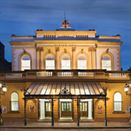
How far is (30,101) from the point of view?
4381 centimetres

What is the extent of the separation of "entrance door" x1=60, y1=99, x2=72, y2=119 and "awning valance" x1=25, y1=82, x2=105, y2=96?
7.09ft

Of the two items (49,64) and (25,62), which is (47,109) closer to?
A: (49,64)

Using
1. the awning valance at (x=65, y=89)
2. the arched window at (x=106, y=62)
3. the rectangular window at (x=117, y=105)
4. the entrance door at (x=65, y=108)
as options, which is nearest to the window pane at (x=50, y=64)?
the awning valance at (x=65, y=89)

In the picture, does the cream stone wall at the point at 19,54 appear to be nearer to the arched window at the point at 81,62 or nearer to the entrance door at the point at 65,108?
the arched window at the point at 81,62

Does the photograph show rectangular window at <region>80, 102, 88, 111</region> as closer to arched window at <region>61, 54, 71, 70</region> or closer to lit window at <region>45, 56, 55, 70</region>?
arched window at <region>61, 54, 71, 70</region>

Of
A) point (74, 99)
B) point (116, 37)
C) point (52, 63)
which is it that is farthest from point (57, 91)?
point (116, 37)

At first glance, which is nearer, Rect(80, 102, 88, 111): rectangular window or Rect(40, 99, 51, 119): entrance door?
Rect(40, 99, 51, 119): entrance door

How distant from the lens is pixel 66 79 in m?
43.6

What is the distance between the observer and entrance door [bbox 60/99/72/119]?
44.1m

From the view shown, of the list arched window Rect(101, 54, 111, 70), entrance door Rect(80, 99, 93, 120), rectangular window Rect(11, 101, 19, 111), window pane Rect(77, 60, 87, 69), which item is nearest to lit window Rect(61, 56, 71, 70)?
window pane Rect(77, 60, 87, 69)

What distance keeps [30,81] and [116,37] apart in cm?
1170

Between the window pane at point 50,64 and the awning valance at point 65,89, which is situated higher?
the window pane at point 50,64

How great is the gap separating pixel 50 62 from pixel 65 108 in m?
6.06

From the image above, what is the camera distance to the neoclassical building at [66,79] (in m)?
41.9
